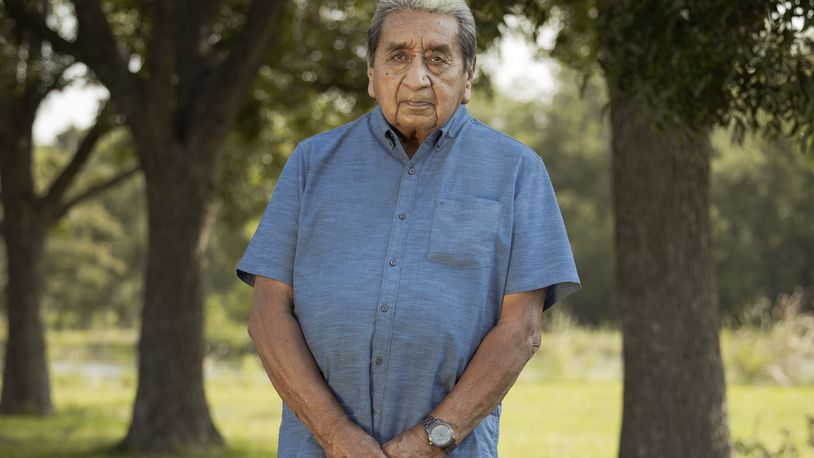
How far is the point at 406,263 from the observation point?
2711 mm

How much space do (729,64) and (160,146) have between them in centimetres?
710

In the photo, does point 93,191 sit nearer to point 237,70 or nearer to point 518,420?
point 237,70

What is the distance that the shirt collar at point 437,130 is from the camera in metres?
2.82

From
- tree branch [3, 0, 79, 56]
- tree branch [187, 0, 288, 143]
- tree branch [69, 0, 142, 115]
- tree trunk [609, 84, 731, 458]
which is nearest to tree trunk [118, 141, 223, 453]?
tree branch [187, 0, 288, 143]

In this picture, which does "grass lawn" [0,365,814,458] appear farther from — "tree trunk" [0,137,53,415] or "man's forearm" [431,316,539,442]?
"man's forearm" [431,316,539,442]

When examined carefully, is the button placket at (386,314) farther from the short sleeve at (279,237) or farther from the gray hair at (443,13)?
the gray hair at (443,13)

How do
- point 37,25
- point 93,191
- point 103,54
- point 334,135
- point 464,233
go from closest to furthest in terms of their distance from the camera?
point 464,233, point 334,135, point 103,54, point 37,25, point 93,191

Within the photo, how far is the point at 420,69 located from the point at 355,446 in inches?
36.7

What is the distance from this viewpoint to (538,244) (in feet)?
8.84

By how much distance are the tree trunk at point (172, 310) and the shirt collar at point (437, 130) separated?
8809 millimetres

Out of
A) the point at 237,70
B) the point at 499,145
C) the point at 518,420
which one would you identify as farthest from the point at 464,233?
the point at 518,420

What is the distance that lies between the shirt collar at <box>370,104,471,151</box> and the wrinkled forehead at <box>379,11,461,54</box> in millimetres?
167

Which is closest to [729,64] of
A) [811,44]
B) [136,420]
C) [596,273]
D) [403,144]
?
[811,44]

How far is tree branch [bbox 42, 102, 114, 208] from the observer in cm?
1530
